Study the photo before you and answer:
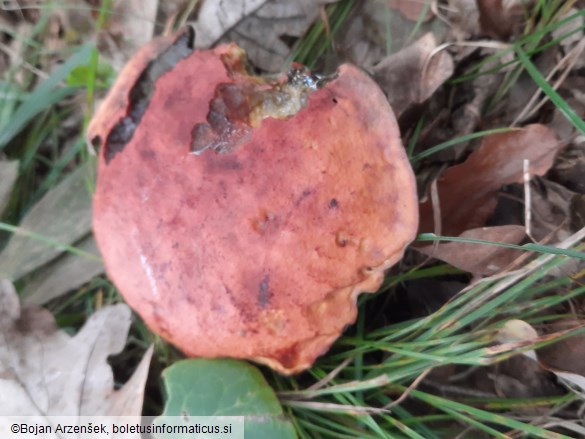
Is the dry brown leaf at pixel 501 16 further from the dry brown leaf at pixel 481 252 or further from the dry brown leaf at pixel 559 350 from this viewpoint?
the dry brown leaf at pixel 559 350

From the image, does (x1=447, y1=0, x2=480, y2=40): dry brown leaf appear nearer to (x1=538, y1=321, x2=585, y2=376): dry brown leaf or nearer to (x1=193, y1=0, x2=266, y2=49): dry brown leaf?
(x1=193, y1=0, x2=266, y2=49): dry brown leaf

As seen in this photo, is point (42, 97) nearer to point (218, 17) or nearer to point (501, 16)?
point (218, 17)

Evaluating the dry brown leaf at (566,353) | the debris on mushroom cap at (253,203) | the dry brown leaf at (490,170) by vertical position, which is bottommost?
the dry brown leaf at (566,353)

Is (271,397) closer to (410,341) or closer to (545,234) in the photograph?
(410,341)

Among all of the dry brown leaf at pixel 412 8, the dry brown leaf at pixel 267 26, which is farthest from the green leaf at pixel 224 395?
the dry brown leaf at pixel 412 8

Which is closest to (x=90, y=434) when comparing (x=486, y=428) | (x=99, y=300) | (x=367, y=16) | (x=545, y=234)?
(x=99, y=300)

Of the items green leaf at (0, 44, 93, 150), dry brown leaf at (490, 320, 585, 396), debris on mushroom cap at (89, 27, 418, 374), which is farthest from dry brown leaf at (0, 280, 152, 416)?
dry brown leaf at (490, 320, 585, 396)
